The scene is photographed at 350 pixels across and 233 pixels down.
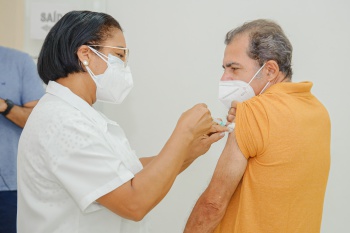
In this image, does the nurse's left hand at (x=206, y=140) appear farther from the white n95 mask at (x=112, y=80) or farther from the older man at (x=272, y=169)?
the white n95 mask at (x=112, y=80)

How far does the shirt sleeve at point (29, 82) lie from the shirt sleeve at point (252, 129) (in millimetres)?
1269

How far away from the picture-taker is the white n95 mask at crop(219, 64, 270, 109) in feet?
4.37

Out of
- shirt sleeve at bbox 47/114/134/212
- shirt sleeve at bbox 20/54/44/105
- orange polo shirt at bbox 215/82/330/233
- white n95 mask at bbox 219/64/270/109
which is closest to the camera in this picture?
shirt sleeve at bbox 47/114/134/212

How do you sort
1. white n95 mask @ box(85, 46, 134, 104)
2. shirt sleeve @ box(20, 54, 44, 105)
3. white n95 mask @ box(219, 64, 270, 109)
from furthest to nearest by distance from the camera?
shirt sleeve @ box(20, 54, 44, 105)
white n95 mask @ box(219, 64, 270, 109)
white n95 mask @ box(85, 46, 134, 104)

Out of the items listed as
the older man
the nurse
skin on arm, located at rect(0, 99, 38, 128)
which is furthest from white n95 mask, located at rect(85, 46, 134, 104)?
skin on arm, located at rect(0, 99, 38, 128)

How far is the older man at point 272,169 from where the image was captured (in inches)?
43.5

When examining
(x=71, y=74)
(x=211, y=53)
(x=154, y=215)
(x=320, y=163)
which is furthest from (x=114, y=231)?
(x=211, y=53)

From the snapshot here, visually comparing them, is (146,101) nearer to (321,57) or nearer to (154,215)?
(154,215)

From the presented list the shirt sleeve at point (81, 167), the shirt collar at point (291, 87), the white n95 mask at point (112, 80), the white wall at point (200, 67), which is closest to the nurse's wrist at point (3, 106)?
the white wall at point (200, 67)

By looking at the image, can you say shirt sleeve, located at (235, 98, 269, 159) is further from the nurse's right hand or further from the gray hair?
the gray hair

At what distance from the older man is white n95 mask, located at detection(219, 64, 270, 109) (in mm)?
84

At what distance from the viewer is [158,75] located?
2.27 metres

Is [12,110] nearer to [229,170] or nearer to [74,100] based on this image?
[74,100]

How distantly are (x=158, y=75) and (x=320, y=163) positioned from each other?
1295mm
